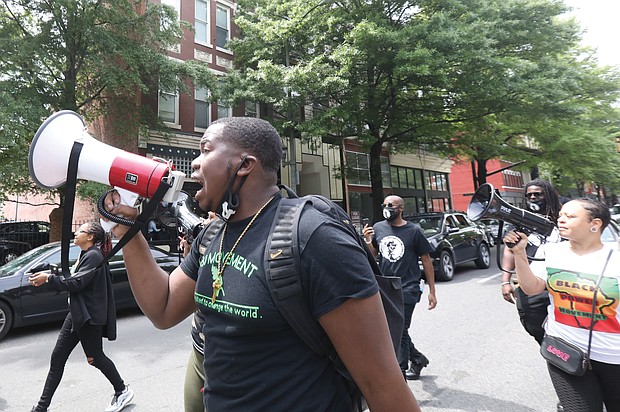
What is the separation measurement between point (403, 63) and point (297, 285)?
12044 millimetres

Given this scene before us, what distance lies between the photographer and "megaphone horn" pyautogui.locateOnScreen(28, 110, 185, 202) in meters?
1.37

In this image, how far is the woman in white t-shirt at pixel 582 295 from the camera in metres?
2.09

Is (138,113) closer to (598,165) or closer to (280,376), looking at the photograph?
(280,376)

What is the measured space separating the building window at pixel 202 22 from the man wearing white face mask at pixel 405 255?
14.9 meters

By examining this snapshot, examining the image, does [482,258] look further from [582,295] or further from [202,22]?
[202,22]

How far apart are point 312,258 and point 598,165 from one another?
20.7m

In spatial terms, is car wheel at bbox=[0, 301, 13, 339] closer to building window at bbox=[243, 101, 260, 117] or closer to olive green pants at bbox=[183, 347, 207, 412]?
olive green pants at bbox=[183, 347, 207, 412]

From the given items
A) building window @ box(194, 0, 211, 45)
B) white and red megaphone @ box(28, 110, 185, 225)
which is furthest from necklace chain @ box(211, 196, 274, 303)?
building window @ box(194, 0, 211, 45)

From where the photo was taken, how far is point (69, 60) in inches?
426

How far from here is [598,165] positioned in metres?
17.0

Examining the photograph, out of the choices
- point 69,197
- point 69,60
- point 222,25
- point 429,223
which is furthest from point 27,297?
point 222,25

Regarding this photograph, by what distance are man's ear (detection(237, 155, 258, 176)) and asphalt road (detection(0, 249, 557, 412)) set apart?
120 inches

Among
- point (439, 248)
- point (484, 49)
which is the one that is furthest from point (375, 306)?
point (484, 49)

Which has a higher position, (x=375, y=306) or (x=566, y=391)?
(x=375, y=306)
